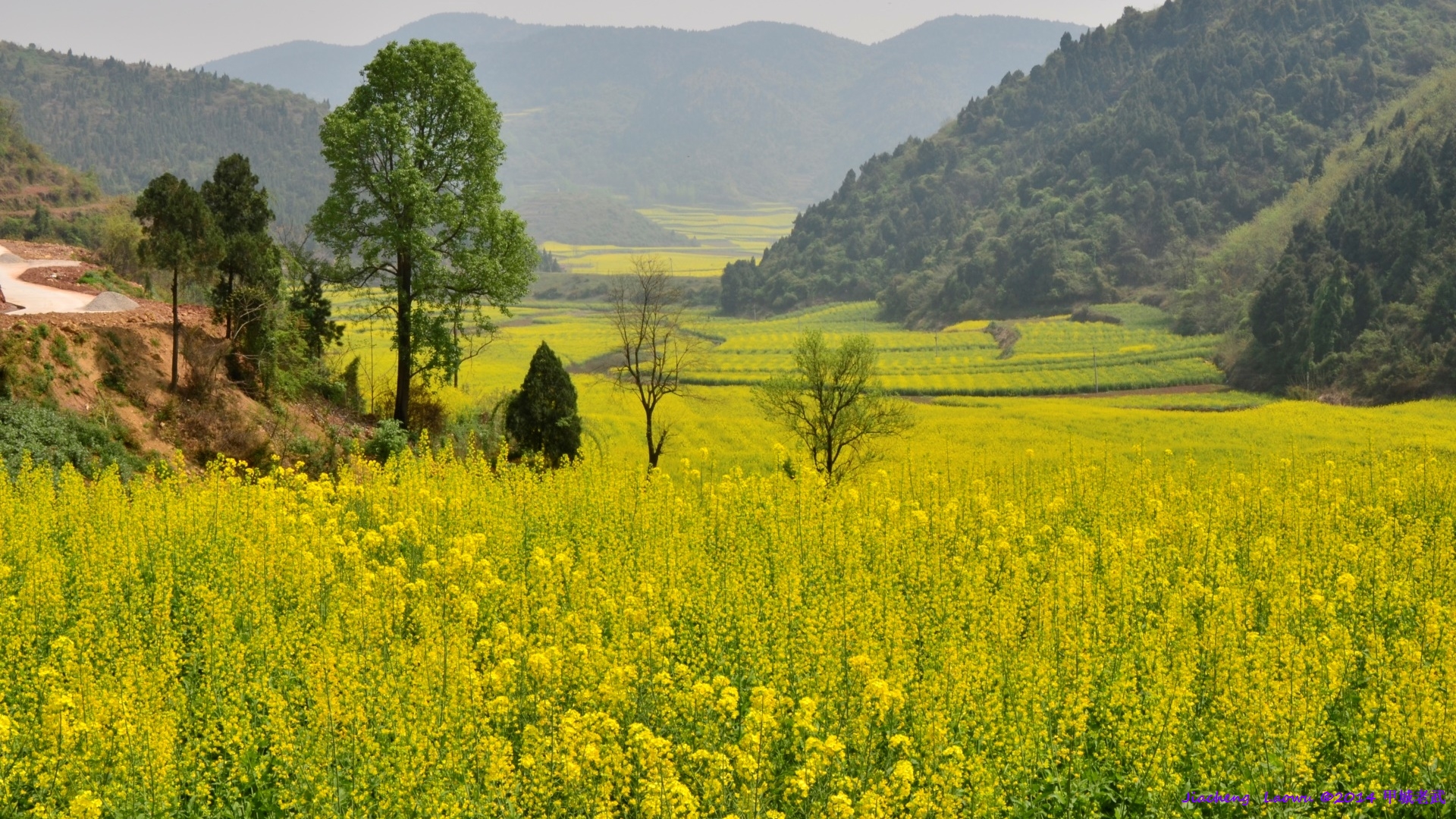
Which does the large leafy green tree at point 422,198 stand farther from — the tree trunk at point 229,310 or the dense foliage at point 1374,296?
the dense foliage at point 1374,296

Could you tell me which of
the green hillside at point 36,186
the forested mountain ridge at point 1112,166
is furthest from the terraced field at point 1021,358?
the green hillside at point 36,186

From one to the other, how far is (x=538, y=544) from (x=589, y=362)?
249 feet

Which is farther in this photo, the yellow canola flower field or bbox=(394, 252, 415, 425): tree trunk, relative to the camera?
bbox=(394, 252, 415, 425): tree trunk

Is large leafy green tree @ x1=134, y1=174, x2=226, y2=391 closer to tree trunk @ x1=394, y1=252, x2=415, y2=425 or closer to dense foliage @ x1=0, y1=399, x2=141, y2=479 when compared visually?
dense foliage @ x1=0, y1=399, x2=141, y2=479

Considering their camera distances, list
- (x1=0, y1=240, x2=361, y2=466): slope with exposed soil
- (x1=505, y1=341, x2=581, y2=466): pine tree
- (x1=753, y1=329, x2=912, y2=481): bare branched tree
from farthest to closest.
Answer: (x1=753, y1=329, x2=912, y2=481): bare branched tree
(x1=505, y1=341, x2=581, y2=466): pine tree
(x1=0, y1=240, x2=361, y2=466): slope with exposed soil

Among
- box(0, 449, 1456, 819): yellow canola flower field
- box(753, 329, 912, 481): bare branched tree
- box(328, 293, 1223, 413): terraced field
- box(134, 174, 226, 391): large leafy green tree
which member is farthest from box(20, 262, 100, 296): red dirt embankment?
box(753, 329, 912, 481): bare branched tree

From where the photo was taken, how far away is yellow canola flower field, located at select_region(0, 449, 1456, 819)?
27.9 ft

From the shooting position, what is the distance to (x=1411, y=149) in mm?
84312

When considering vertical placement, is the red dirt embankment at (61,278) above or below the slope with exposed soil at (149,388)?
above

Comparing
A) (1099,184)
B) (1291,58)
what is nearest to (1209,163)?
(1099,184)

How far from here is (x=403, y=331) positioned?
29438 millimetres

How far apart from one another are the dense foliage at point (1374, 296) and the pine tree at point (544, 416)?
57197 mm

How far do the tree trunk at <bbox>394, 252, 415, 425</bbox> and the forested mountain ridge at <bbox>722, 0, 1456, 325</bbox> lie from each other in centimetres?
11122

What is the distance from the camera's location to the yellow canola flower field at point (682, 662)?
8.52 m
